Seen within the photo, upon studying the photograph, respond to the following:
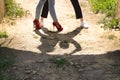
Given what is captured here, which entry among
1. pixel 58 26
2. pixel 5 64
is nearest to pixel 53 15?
pixel 58 26

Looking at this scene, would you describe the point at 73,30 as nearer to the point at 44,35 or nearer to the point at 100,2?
the point at 44,35

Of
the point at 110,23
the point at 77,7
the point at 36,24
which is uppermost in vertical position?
the point at 77,7

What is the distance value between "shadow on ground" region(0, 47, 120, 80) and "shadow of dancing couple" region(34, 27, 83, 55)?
14.8 inches

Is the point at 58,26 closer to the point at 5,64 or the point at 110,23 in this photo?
the point at 110,23

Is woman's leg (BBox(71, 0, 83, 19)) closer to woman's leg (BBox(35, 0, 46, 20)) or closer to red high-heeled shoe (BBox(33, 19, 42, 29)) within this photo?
woman's leg (BBox(35, 0, 46, 20))

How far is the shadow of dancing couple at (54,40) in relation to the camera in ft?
21.7

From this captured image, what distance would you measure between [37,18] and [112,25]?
5.55 ft

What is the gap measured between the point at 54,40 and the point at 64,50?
20.7 inches

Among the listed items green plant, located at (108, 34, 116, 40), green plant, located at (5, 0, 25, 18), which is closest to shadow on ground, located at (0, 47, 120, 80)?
green plant, located at (108, 34, 116, 40)

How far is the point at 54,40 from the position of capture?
697cm

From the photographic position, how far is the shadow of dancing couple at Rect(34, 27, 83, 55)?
6.60 meters

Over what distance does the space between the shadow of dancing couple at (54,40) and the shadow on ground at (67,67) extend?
37 cm

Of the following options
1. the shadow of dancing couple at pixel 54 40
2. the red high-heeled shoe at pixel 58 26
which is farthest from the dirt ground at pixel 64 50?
the red high-heeled shoe at pixel 58 26

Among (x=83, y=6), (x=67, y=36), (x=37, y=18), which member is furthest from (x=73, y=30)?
(x=83, y=6)
